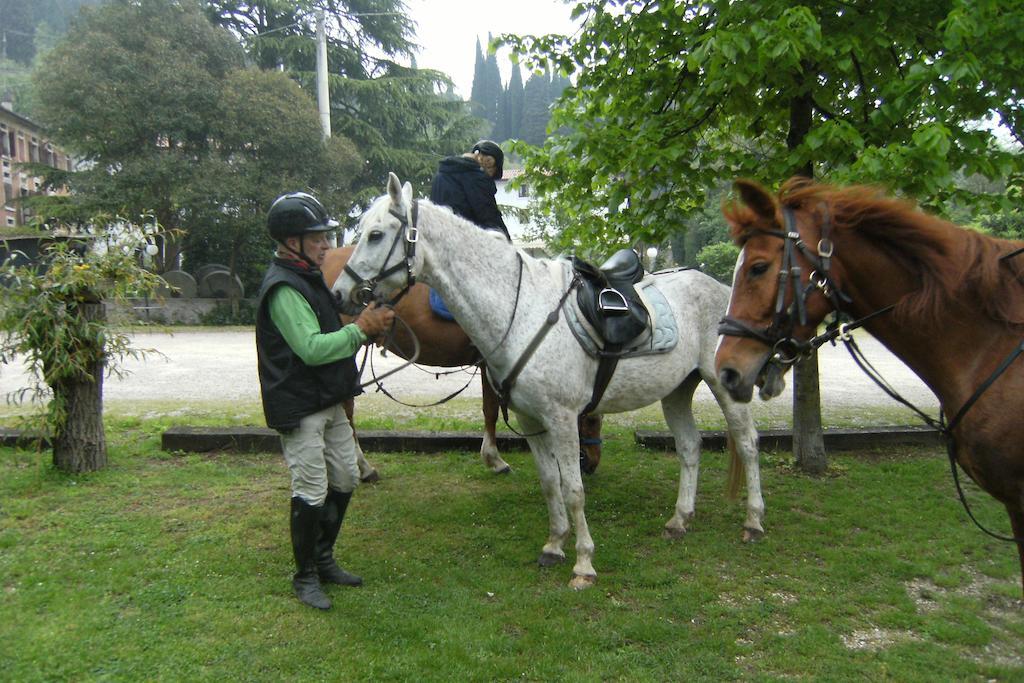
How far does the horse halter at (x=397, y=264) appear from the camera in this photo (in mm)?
3529

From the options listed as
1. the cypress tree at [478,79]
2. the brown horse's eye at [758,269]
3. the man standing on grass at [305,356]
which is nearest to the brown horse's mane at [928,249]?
the brown horse's eye at [758,269]

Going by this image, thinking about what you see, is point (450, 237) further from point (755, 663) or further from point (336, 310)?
point (755, 663)

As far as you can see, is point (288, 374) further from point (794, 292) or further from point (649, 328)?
point (794, 292)

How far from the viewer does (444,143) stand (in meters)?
34.5

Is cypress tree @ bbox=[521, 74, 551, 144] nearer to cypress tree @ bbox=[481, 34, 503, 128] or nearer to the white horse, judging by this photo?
cypress tree @ bbox=[481, 34, 503, 128]

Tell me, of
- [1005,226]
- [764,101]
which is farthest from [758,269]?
[1005,226]

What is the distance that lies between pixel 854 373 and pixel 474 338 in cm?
1106

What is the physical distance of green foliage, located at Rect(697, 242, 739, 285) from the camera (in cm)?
2586

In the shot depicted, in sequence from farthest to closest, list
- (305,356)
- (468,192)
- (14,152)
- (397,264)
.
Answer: (14,152) < (468,192) < (397,264) < (305,356)

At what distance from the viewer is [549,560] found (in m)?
4.32

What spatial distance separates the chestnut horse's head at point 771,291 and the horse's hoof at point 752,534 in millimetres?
2395

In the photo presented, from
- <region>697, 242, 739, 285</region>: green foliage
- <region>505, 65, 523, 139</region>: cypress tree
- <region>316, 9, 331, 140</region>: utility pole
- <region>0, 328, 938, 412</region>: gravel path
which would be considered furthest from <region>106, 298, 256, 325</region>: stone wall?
<region>505, 65, 523, 139</region>: cypress tree

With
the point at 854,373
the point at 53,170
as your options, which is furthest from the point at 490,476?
the point at 53,170

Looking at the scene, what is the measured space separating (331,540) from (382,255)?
1.77 m
